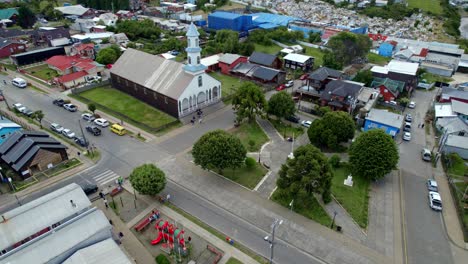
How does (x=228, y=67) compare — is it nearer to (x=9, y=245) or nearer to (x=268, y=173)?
(x=268, y=173)

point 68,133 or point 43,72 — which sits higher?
point 68,133

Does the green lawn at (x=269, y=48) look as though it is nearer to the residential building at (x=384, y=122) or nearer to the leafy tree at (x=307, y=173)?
the residential building at (x=384, y=122)

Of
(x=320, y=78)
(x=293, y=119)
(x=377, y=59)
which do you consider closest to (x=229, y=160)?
(x=293, y=119)

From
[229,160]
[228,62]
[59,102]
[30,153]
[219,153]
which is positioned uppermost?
[219,153]

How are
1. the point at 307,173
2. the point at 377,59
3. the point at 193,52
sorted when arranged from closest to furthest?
the point at 307,173, the point at 193,52, the point at 377,59

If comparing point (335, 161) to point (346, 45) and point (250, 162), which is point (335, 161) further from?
point (346, 45)

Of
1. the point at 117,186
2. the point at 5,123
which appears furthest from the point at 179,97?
the point at 5,123

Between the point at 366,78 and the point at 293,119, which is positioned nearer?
the point at 293,119
